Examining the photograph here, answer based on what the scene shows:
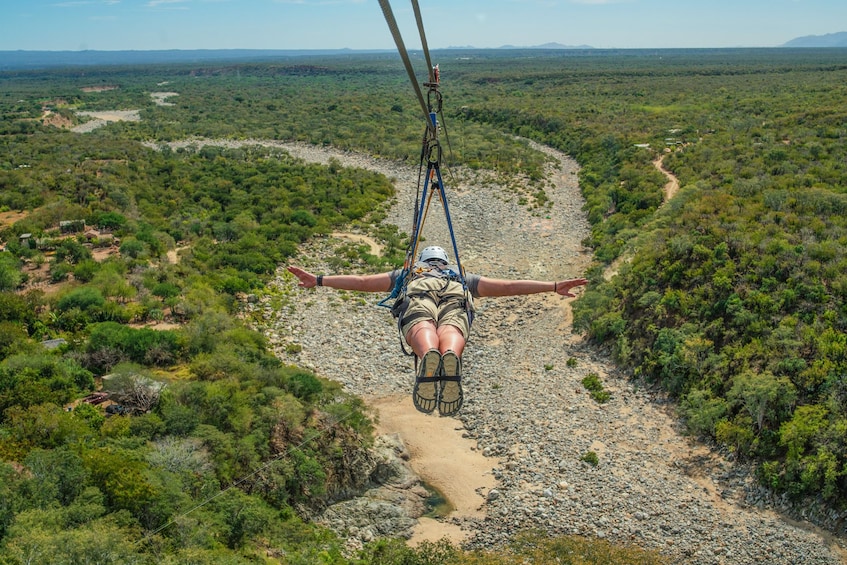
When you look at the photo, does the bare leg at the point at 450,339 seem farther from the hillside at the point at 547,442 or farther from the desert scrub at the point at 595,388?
the desert scrub at the point at 595,388

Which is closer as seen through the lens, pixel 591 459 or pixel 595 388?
pixel 591 459

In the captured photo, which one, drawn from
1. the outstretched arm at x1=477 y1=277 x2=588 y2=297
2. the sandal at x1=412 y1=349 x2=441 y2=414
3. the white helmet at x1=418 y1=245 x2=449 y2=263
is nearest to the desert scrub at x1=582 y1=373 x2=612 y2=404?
the outstretched arm at x1=477 y1=277 x2=588 y2=297

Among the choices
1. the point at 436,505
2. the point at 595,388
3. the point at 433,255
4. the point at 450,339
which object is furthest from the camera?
the point at 595,388

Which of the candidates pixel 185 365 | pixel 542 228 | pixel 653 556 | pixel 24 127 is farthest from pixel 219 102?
pixel 653 556

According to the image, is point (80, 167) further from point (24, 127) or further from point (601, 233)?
point (601, 233)

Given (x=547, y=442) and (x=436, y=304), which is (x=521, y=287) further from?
(x=547, y=442)

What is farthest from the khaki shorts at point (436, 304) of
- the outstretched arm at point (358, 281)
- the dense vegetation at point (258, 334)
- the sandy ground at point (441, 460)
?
the sandy ground at point (441, 460)

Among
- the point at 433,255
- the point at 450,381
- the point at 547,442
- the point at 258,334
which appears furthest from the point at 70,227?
the point at 450,381

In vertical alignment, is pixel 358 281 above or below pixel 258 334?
above

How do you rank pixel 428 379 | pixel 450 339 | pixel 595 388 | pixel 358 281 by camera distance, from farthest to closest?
1. pixel 595 388
2. pixel 358 281
3. pixel 450 339
4. pixel 428 379
